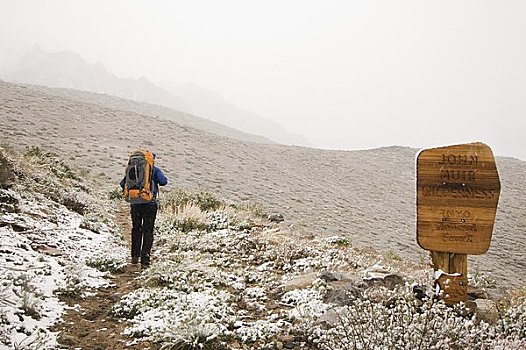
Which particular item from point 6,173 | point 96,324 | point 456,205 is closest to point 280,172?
point 6,173

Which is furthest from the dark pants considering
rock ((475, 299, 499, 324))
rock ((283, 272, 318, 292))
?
rock ((475, 299, 499, 324))

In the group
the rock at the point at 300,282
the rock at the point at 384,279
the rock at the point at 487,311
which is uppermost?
the rock at the point at 487,311

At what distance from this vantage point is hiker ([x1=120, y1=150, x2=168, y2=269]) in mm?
6719

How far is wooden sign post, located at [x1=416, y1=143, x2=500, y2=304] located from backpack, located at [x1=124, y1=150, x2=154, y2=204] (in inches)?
164

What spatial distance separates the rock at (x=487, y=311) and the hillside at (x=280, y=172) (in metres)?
6.55

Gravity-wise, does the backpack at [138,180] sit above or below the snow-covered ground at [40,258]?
above

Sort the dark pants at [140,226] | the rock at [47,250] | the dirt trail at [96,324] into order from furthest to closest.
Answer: the dark pants at [140,226] < the rock at [47,250] < the dirt trail at [96,324]

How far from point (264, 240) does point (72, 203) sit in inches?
164

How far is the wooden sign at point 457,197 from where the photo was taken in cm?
449

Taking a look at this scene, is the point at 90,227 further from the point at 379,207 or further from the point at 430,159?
the point at 379,207

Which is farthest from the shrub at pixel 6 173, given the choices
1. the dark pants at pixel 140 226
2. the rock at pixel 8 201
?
the dark pants at pixel 140 226

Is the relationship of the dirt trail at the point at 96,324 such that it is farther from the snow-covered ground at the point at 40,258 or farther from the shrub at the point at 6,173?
the shrub at the point at 6,173

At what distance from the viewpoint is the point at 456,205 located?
15.0 ft

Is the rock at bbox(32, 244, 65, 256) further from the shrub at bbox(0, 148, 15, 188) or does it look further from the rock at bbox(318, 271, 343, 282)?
the rock at bbox(318, 271, 343, 282)
